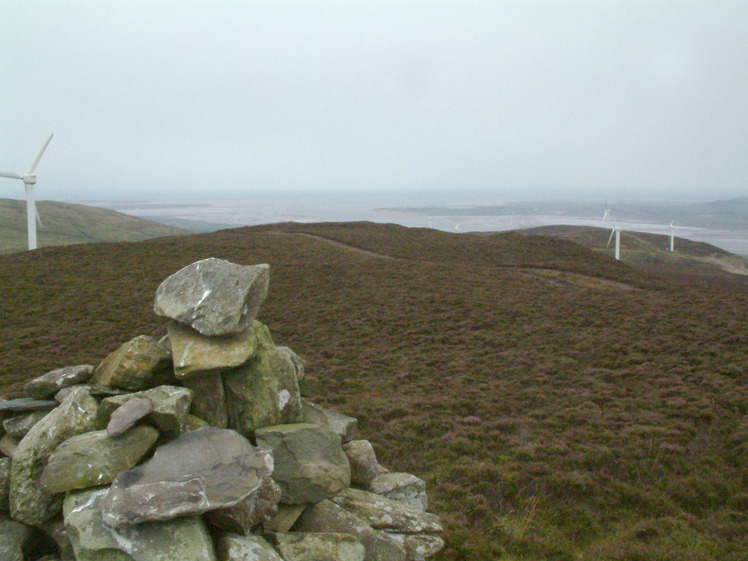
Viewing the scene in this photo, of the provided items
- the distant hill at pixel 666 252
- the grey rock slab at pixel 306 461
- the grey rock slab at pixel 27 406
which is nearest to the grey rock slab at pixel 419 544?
the grey rock slab at pixel 306 461

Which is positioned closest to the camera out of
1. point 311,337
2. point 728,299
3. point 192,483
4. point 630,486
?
point 192,483

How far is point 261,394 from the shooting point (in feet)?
30.0

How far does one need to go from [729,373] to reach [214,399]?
17114mm

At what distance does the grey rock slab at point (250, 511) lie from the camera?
6594 mm

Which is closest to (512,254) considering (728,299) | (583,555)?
(728,299)

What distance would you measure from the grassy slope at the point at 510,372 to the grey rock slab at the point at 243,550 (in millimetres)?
3716

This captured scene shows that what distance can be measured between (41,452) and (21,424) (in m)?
1.52

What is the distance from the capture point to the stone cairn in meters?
6.23

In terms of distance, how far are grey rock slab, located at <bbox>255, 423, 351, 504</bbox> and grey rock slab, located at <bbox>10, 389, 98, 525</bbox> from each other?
A: 2.75 meters

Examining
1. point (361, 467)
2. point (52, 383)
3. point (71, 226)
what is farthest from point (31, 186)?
point (71, 226)

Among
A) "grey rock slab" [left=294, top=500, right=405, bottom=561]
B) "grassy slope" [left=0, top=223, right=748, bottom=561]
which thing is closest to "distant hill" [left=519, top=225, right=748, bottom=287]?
"grassy slope" [left=0, top=223, right=748, bottom=561]

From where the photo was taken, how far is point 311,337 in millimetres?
24125

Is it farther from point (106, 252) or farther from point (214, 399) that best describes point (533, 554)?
point (106, 252)

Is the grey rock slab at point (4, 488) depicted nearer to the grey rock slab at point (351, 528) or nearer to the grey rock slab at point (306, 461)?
the grey rock slab at point (306, 461)
